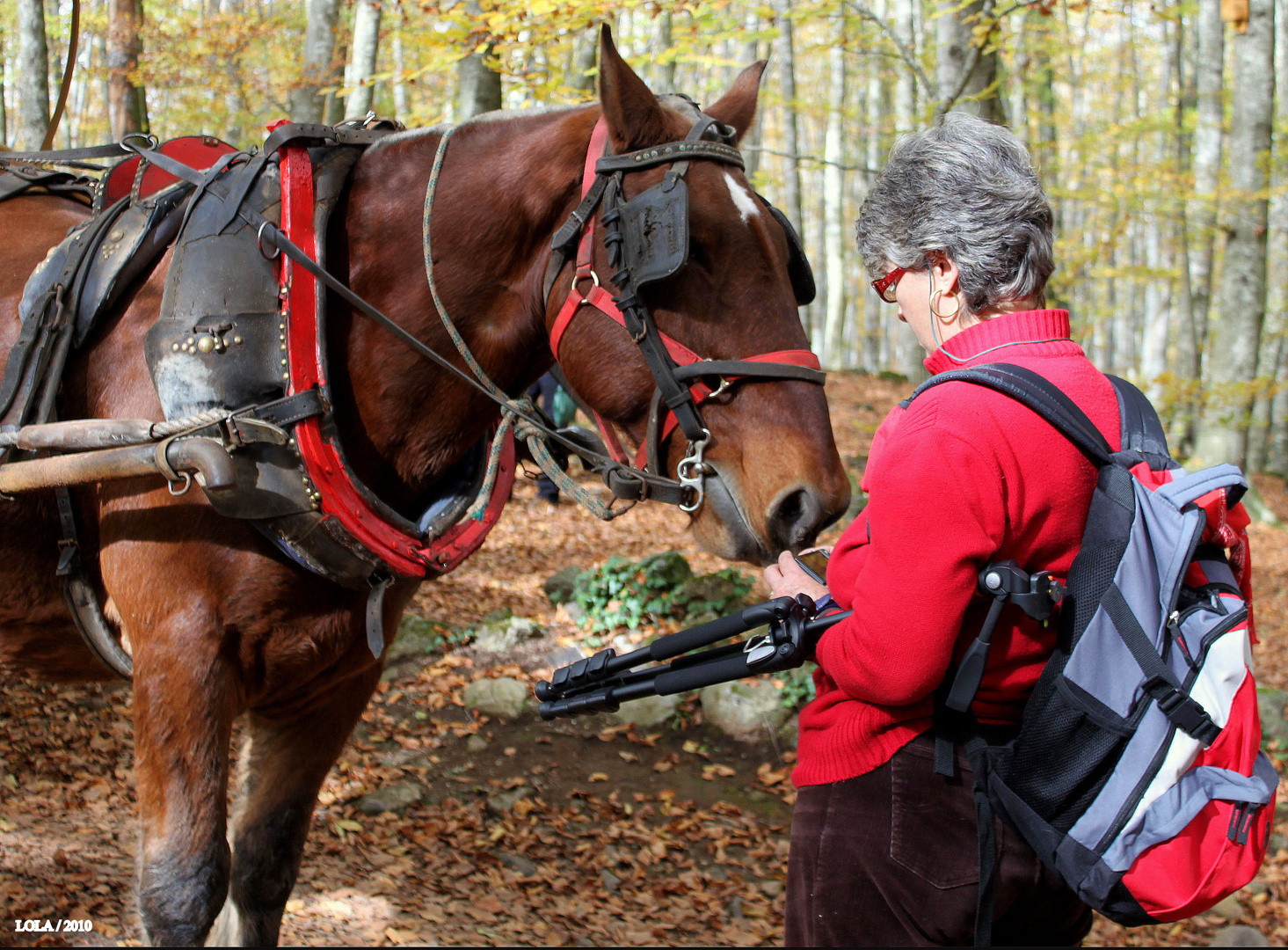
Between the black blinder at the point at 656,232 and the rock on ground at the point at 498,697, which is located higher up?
the black blinder at the point at 656,232

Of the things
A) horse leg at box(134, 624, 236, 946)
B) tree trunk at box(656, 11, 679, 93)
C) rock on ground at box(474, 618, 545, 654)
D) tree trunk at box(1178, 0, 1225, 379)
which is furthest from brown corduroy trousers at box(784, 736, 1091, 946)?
tree trunk at box(1178, 0, 1225, 379)

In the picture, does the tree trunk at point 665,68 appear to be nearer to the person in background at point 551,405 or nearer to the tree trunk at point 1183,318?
the person in background at point 551,405

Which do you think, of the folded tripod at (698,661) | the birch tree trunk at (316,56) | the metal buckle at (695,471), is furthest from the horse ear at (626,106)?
the birch tree trunk at (316,56)

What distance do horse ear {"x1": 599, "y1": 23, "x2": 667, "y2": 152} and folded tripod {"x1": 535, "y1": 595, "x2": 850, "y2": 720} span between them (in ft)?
3.56

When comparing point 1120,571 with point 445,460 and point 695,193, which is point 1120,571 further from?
point 445,460

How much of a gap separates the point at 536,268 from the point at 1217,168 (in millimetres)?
11450

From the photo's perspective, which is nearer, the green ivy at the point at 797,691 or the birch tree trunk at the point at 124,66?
the green ivy at the point at 797,691

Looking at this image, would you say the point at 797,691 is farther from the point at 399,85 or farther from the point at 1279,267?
the point at 1279,267

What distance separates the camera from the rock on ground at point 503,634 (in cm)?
601

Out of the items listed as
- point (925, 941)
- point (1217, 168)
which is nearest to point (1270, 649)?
point (1217, 168)

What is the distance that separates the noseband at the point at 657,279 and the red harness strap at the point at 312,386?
1.89 ft

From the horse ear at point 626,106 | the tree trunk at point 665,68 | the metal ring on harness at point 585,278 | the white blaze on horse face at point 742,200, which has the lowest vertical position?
the metal ring on harness at point 585,278

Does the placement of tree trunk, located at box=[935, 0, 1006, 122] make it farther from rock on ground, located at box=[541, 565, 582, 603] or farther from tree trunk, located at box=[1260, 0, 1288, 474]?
tree trunk, located at box=[1260, 0, 1288, 474]

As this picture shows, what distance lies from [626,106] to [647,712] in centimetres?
410
